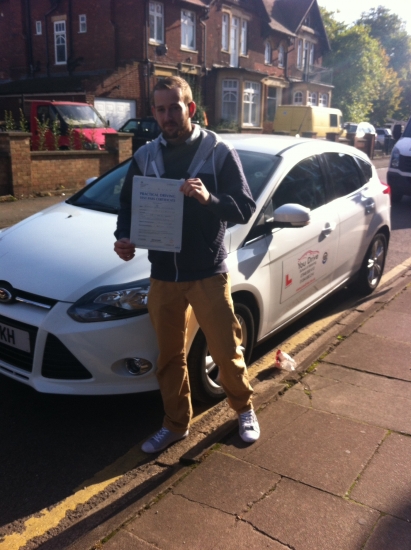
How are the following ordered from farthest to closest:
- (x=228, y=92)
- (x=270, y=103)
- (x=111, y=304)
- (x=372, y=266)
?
(x=270, y=103) → (x=228, y=92) → (x=372, y=266) → (x=111, y=304)

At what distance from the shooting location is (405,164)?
13625 millimetres

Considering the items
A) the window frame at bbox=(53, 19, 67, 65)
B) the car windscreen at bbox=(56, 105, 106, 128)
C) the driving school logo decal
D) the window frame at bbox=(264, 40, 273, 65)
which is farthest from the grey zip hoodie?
the window frame at bbox=(264, 40, 273, 65)

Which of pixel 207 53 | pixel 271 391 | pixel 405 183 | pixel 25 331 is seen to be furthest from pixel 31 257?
pixel 207 53

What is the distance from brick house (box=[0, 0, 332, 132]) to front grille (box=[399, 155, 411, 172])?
628 inches

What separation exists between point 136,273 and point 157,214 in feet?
2.16

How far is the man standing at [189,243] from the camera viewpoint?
2.97m

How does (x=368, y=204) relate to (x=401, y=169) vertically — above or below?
above

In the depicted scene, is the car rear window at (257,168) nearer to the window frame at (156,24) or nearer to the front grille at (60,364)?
the front grille at (60,364)

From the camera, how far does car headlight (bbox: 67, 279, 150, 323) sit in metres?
3.40

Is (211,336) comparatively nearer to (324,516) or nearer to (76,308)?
(76,308)

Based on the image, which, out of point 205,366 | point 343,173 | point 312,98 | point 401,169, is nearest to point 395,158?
point 401,169

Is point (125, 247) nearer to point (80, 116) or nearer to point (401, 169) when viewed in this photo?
point (401, 169)

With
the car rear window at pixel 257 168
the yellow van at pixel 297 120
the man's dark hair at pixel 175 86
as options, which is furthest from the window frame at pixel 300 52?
the man's dark hair at pixel 175 86

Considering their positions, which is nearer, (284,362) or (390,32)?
(284,362)
